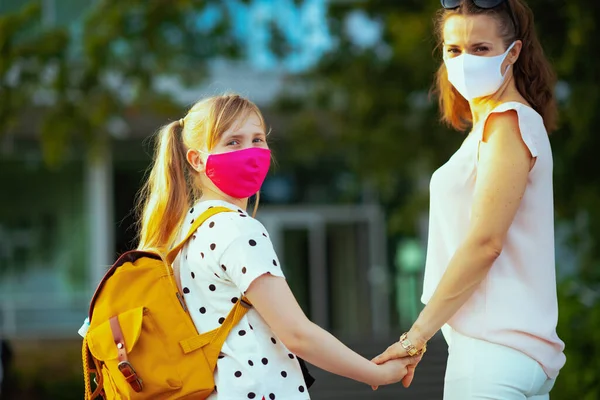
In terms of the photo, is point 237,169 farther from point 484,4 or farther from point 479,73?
point 484,4

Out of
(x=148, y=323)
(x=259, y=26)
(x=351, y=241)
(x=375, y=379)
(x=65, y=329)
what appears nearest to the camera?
(x=148, y=323)

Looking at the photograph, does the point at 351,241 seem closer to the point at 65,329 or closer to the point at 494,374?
the point at 65,329

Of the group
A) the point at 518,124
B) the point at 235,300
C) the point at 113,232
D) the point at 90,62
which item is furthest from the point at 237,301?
the point at 113,232

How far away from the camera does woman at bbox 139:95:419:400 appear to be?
8.72 ft

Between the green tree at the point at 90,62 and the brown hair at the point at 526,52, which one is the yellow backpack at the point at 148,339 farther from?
the green tree at the point at 90,62

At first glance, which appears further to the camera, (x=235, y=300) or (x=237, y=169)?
(x=237, y=169)

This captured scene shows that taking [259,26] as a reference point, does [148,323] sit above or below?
below

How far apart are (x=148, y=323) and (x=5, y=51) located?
6.65 m

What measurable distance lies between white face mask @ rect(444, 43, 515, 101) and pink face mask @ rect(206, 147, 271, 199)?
724 mm

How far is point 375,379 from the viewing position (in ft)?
9.55

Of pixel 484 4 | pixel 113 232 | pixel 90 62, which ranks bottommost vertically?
pixel 113 232

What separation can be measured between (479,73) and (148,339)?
1.38m

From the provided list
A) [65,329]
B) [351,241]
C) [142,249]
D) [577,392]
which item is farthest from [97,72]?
[351,241]

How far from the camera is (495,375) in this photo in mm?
2791
